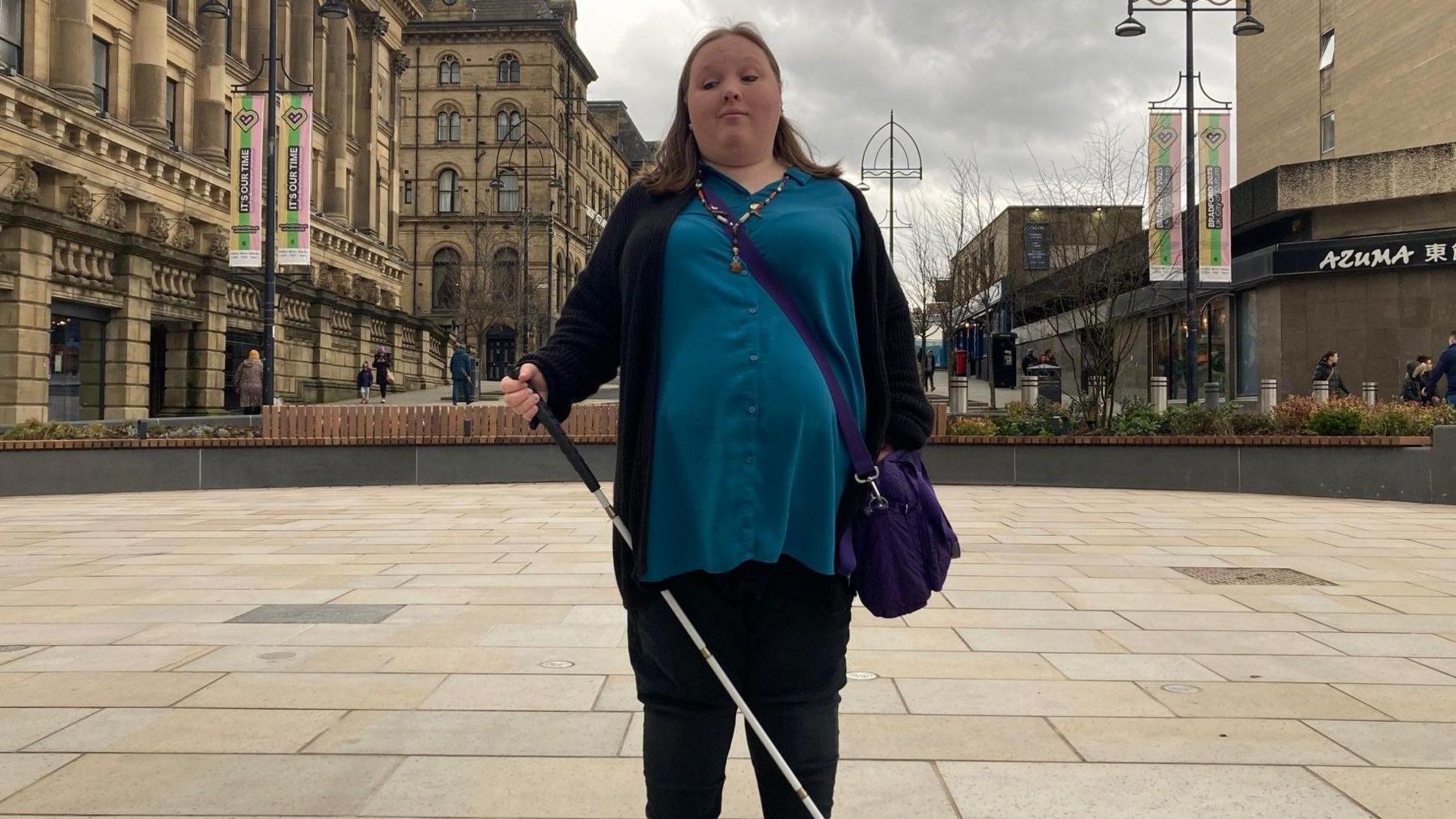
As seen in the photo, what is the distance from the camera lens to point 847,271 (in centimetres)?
237

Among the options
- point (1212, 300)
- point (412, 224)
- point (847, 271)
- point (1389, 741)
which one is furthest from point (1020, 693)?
point (412, 224)

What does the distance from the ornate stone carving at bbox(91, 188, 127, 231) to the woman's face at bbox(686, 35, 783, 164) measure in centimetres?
2843

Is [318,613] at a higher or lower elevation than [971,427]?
lower

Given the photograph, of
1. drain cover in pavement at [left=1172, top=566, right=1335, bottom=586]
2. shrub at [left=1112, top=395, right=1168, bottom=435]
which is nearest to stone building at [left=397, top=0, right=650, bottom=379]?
shrub at [left=1112, top=395, right=1168, bottom=435]

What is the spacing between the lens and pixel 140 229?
32250 mm

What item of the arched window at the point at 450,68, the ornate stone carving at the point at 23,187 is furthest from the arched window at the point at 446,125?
the ornate stone carving at the point at 23,187

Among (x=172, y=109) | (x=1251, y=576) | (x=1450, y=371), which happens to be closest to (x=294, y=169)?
(x=172, y=109)

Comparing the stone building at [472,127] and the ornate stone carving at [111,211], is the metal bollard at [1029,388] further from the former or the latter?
the stone building at [472,127]

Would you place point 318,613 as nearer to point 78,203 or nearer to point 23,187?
point 23,187

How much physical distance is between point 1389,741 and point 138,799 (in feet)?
13.3

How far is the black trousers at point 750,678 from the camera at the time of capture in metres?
2.28

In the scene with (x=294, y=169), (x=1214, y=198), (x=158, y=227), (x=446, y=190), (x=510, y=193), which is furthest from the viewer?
(x=446, y=190)

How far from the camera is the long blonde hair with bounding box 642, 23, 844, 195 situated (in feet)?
8.05

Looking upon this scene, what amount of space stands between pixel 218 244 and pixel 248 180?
864cm
